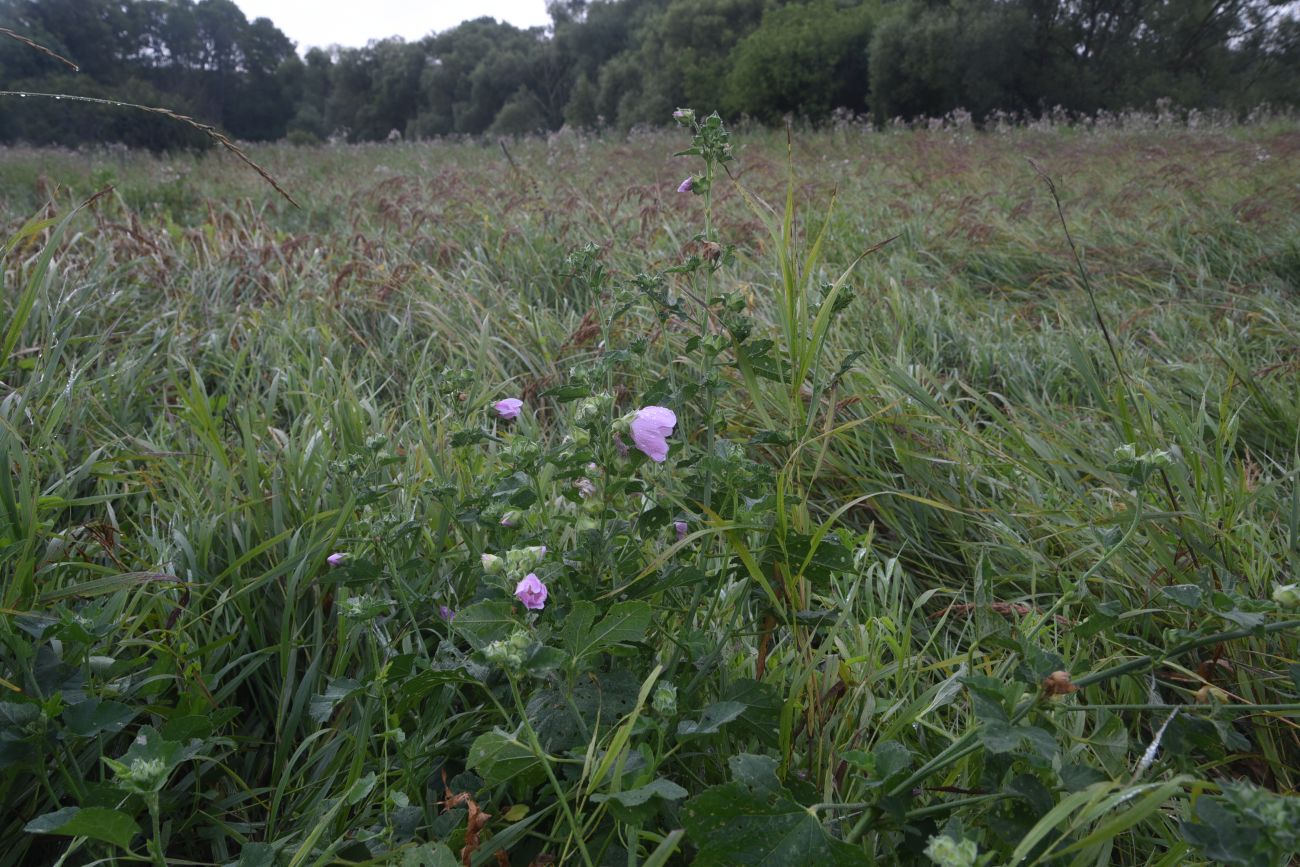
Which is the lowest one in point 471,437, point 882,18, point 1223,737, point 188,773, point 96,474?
point 188,773

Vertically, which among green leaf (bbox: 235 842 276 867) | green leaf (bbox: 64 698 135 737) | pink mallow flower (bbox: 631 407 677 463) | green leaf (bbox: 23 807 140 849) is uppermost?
pink mallow flower (bbox: 631 407 677 463)

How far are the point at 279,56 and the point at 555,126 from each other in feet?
41.9

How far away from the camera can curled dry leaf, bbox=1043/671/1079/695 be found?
0.70 meters

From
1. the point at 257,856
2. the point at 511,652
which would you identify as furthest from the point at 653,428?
the point at 257,856

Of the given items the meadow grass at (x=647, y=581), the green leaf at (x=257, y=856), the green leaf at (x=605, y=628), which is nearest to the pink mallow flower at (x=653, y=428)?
the meadow grass at (x=647, y=581)

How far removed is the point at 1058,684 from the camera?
708 millimetres

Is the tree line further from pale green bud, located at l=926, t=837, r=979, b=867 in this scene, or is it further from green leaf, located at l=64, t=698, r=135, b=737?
pale green bud, located at l=926, t=837, r=979, b=867

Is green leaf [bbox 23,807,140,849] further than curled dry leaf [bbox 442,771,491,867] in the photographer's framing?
No

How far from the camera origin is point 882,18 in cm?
1650

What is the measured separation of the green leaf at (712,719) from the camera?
876 mm

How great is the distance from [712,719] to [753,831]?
17cm

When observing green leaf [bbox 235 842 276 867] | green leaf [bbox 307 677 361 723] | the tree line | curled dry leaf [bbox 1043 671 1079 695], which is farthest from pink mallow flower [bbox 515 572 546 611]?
the tree line

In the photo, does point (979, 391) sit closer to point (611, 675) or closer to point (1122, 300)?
point (1122, 300)

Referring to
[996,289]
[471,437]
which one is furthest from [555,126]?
[471,437]
